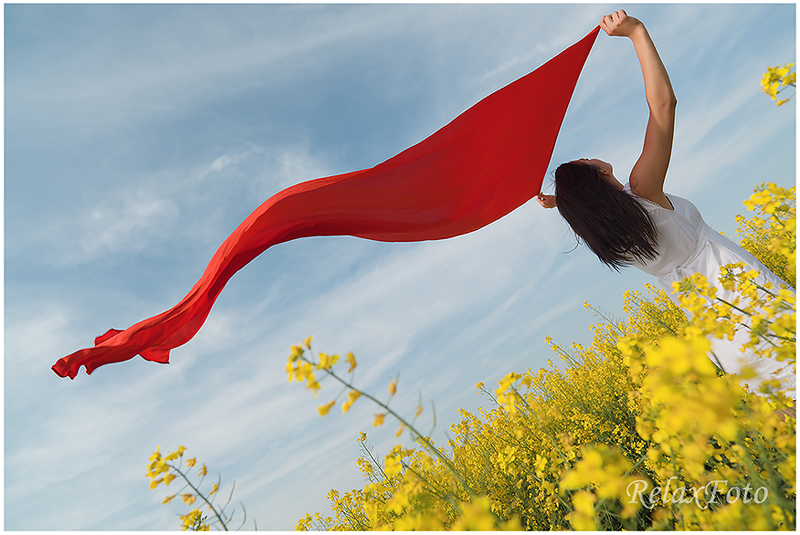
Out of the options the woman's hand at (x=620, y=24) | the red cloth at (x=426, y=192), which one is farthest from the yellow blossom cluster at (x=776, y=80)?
the red cloth at (x=426, y=192)

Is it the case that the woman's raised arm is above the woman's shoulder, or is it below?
above

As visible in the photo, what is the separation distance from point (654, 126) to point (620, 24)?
2.08 ft

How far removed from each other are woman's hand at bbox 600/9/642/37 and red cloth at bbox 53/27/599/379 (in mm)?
445

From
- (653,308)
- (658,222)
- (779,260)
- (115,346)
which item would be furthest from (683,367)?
(653,308)

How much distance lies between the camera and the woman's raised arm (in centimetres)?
212

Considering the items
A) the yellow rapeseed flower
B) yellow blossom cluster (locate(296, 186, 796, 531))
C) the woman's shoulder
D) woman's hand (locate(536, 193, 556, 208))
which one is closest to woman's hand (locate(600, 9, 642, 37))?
the woman's shoulder

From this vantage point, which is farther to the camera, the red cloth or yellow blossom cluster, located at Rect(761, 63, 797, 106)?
the red cloth

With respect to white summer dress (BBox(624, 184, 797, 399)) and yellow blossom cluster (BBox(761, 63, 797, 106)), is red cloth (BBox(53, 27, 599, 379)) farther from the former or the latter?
yellow blossom cluster (BBox(761, 63, 797, 106))

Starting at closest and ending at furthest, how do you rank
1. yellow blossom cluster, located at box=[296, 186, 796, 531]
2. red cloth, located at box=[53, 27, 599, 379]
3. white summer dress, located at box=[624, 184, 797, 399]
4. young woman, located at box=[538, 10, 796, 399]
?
yellow blossom cluster, located at box=[296, 186, 796, 531] < white summer dress, located at box=[624, 184, 797, 399] < young woman, located at box=[538, 10, 796, 399] < red cloth, located at box=[53, 27, 599, 379]

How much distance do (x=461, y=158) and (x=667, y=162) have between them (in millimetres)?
1340

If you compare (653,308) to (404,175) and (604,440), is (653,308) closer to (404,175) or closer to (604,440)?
(604,440)

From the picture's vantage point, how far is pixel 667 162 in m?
2.15

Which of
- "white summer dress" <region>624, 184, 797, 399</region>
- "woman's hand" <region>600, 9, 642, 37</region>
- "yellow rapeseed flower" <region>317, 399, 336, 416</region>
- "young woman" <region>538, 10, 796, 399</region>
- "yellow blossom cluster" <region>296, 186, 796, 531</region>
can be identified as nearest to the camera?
"yellow blossom cluster" <region>296, 186, 796, 531</region>

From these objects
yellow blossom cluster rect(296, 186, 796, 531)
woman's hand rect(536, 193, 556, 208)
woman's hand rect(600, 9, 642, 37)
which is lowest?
yellow blossom cluster rect(296, 186, 796, 531)
